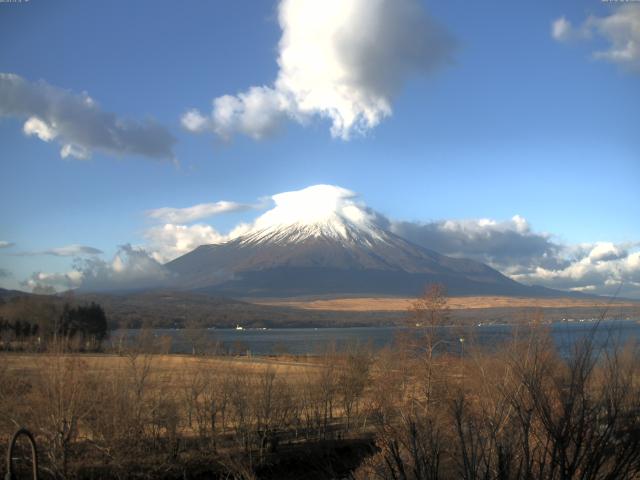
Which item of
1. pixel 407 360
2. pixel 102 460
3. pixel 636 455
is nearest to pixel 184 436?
pixel 102 460

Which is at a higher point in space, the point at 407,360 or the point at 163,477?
the point at 407,360

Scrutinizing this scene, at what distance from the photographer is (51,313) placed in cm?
9006

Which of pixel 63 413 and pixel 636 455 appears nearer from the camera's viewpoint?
pixel 636 455

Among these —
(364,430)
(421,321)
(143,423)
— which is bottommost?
(364,430)

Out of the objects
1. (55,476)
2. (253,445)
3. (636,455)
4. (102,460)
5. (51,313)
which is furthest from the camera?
(51,313)

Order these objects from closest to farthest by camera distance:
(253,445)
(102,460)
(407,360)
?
(102,460)
(253,445)
(407,360)

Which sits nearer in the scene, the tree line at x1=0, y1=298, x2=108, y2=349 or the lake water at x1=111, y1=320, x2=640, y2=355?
the lake water at x1=111, y1=320, x2=640, y2=355

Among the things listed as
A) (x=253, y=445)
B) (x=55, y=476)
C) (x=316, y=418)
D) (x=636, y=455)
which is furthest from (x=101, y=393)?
(x=636, y=455)

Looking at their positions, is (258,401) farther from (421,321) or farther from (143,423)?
(421,321)

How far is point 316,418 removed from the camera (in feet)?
121

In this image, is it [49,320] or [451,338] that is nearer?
[451,338]

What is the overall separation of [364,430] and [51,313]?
69.0 m

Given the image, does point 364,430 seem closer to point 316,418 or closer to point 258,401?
point 316,418

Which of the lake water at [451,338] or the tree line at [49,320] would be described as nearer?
the lake water at [451,338]
